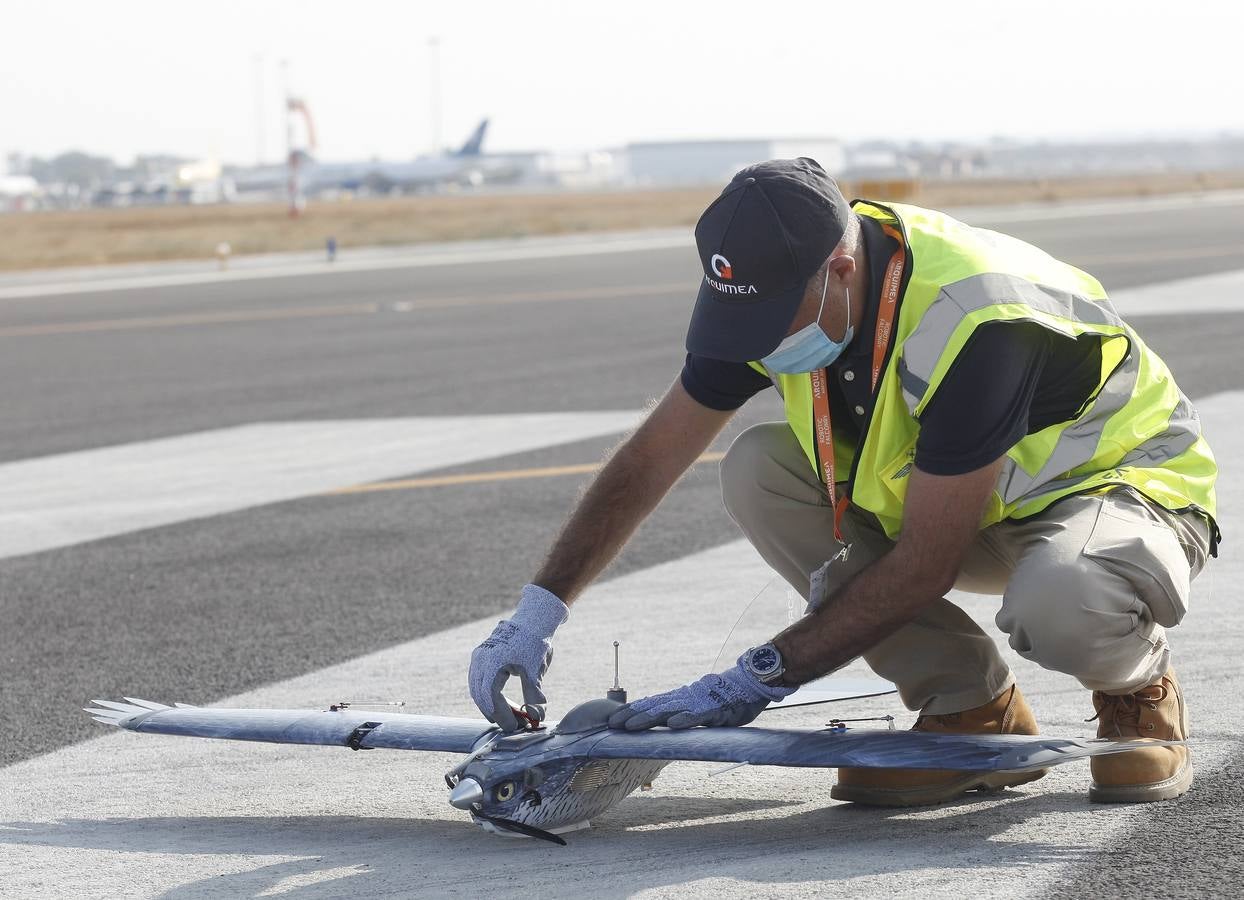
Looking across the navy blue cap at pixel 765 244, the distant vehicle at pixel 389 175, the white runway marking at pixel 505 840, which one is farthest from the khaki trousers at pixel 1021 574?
the distant vehicle at pixel 389 175

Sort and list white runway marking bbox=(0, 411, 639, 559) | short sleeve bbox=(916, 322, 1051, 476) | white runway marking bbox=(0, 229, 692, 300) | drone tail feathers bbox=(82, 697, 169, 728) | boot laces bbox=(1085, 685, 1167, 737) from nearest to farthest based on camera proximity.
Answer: short sleeve bbox=(916, 322, 1051, 476) → boot laces bbox=(1085, 685, 1167, 737) → drone tail feathers bbox=(82, 697, 169, 728) → white runway marking bbox=(0, 411, 639, 559) → white runway marking bbox=(0, 229, 692, 300)

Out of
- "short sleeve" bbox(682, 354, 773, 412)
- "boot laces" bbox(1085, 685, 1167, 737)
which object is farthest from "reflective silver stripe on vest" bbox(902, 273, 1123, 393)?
"boot laces" bbox(1085, 685, 1167, 737)

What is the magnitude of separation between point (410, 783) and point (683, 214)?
1898 inches

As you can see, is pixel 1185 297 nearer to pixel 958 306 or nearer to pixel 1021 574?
pixel 1021 574

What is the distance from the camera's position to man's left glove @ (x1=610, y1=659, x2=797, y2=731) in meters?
3.16

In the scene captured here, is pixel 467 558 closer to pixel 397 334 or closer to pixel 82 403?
pixel 82 403

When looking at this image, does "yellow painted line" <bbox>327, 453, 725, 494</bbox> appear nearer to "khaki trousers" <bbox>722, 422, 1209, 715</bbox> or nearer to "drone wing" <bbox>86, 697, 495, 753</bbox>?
"drone wing" <bbox>86, 697, 495, 753</bbox>

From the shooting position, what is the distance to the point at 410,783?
145 inches

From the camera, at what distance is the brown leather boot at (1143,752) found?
3.22m

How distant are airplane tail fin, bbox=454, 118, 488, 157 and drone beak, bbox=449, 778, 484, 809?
142431 millimetres

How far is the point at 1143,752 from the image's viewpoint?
3.23m

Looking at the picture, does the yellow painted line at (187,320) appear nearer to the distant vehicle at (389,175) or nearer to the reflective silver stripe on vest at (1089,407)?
the reflective silver stripe on vest at (1089,407)

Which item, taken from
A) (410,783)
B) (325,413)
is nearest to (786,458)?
(410,783)

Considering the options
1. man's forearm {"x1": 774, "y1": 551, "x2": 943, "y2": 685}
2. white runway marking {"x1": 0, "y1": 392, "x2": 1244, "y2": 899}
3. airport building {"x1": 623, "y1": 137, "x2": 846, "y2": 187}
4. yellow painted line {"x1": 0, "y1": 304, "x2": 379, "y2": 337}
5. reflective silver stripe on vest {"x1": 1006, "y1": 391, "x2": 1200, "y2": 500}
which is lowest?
yellow painted line {"x1": 0, "y1": 304, "x2": 379, "y2": 337}
